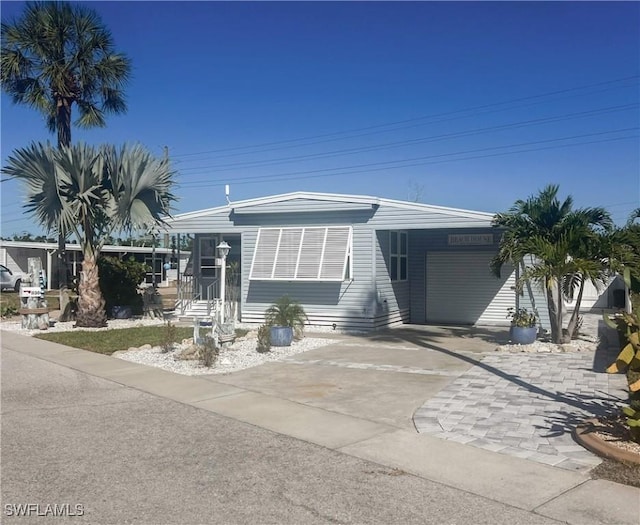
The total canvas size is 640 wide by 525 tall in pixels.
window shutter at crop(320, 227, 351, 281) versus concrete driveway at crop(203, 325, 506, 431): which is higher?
window shutter at crop(320, 227, 351, 281)

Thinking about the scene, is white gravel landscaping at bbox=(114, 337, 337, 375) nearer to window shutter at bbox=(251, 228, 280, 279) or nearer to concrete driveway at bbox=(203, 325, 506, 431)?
concrete driveway at bbox=(203, 325, 506, 431)

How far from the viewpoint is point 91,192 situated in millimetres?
15984

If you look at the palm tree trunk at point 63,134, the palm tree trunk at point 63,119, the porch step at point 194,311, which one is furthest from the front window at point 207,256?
the palm tree trunk at point 63,119

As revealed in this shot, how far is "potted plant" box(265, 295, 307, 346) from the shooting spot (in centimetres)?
1281

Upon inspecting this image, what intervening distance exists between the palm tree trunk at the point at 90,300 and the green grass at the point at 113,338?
48 cm

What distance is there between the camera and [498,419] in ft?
22.9

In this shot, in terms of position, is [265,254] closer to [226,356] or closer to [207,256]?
[207,256]

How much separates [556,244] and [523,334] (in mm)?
2017

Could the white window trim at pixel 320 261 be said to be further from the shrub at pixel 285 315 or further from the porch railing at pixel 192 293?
the porch railing at pixel 192 293

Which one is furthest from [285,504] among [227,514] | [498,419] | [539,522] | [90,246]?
[90,246]

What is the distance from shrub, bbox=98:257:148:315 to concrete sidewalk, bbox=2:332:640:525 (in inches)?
380

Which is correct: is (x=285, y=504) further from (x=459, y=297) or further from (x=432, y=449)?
(x=459, y=297)

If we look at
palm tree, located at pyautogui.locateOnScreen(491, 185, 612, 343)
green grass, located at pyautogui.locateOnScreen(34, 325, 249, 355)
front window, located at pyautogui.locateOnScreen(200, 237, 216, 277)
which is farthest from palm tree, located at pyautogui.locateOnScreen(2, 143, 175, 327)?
palm tree, located at pyautogui.locateOnScreen(491, 185, 612, 343)

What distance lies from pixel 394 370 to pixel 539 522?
597 cm
